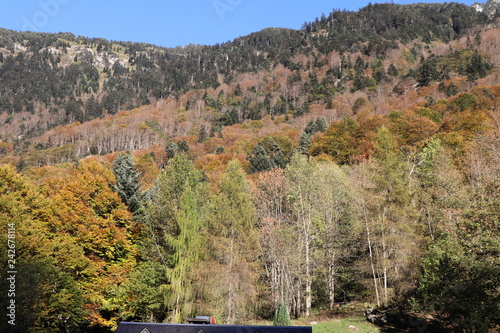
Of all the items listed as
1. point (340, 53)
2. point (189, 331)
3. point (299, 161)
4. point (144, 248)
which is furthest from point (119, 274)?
point (340, 53)

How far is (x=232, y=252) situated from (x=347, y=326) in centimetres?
912

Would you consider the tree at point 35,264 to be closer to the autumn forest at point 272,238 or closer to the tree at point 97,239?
the autumn forest at point 272,238

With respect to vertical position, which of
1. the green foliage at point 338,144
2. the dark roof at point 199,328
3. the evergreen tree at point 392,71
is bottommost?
the dark roof at point 199,328

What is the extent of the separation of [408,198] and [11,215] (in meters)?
27.6

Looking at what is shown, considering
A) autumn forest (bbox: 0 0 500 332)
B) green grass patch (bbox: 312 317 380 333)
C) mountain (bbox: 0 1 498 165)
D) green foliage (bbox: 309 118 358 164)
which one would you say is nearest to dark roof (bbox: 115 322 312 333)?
autumn forest (bbox: 0 0 500 332)

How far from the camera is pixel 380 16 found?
7185 inches

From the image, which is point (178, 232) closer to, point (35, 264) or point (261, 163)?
point (35, 264)

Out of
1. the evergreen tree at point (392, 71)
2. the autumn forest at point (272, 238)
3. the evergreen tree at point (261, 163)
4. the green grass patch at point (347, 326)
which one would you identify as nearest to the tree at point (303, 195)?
the autumn forest at point (272, 238)

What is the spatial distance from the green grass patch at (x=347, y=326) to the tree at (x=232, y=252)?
17.1 feet

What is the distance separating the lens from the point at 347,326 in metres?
20.3

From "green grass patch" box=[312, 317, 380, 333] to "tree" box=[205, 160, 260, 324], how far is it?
5.21m

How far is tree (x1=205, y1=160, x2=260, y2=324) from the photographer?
74.7 ft

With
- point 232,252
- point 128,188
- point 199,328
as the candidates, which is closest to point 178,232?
point 232,252

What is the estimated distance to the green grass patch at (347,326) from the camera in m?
19.5
